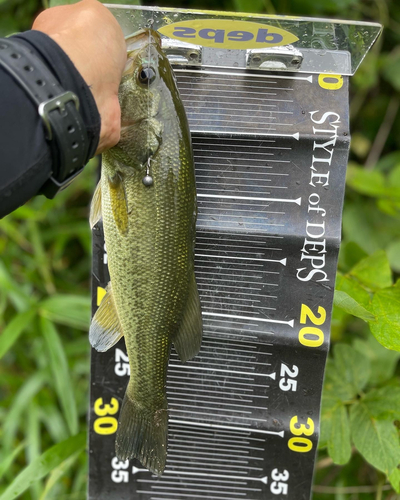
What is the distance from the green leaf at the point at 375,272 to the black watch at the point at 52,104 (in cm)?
101

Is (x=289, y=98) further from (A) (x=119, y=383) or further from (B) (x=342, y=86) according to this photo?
(A) (x=119, y=383)

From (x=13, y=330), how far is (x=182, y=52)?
1312mm

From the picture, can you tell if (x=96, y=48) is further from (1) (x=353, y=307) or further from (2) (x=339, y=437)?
(2) (x=339, y=437)

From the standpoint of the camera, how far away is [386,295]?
4.72 ft

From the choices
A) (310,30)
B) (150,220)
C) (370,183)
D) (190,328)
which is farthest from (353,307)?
(370,183)

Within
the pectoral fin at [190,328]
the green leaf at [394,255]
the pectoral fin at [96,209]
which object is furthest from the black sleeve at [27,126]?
the green leaf at [394,255]

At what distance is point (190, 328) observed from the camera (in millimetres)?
1373

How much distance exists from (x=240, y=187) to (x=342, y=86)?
43cm

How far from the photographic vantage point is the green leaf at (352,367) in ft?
5.45

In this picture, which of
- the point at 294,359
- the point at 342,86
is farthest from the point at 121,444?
the point at 342,86

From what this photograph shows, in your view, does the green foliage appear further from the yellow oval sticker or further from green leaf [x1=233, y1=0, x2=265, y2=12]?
the yellow oval sticker

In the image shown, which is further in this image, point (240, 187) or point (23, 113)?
point (240, 187)

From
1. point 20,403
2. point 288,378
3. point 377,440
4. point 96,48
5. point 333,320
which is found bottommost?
point 20,403

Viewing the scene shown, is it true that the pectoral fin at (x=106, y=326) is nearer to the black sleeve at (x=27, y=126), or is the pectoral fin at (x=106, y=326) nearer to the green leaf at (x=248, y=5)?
the black sleeve at (x=27, y=126)
